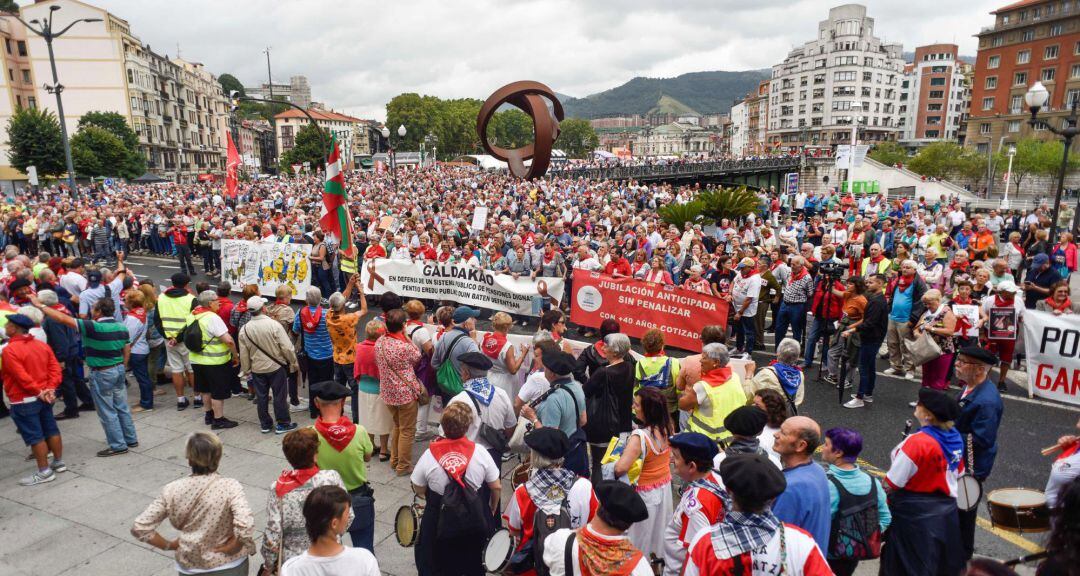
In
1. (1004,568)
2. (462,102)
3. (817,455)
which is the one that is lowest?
(817,455)

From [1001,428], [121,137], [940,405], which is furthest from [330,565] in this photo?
[121,137]

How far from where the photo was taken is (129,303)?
24.9 ft

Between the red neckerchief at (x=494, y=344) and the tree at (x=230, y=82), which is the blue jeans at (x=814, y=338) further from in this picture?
the tree at (x=230, y=82)

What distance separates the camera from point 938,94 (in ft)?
386

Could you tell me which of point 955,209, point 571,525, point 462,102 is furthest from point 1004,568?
point 462,102

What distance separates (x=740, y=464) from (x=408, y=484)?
13.7 feet

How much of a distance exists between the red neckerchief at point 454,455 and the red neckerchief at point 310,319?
12.8 ft

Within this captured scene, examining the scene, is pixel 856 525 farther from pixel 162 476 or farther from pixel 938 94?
pixel 938 94

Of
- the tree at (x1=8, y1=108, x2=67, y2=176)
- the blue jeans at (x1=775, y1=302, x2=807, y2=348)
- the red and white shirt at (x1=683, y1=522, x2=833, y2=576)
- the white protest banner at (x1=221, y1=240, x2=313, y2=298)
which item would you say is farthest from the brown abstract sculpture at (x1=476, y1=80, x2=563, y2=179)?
the tree at (x1=8, y1=108, x2=67, y2=176)

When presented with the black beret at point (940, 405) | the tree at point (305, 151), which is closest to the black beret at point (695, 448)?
the black beret at point (940, 405)

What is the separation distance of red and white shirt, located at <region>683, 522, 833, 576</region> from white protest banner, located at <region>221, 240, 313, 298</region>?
13.0 meters

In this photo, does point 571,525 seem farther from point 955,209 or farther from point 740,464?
point 955,209

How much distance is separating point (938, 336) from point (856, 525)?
17.3 ft

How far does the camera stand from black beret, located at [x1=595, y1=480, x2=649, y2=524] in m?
2.69
